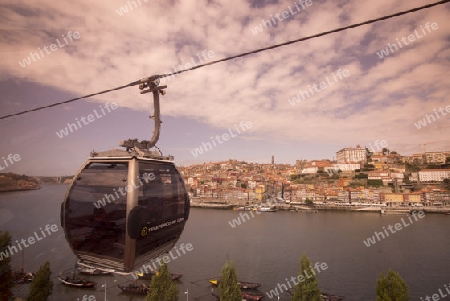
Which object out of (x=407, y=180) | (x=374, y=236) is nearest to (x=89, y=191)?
(x=374, y=236)

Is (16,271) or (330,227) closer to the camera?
(16,271)

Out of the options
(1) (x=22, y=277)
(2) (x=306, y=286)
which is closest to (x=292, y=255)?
(2) (x=306, y=286)

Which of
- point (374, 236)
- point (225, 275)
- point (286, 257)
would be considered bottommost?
point (374, 236)

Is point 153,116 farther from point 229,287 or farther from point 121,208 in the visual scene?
point 229,287

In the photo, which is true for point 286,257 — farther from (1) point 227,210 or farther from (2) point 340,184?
(2) point 340,184

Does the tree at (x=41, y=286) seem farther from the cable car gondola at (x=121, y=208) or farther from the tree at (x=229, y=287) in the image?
the cable car gondola at (x=121, y=208)

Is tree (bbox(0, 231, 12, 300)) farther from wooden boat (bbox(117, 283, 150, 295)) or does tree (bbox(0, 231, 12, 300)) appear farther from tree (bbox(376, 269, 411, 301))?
tree (bbox(376, 269, 411, 301))

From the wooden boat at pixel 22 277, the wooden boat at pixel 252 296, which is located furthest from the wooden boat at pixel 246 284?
the wooden boat at pixel 22 277
